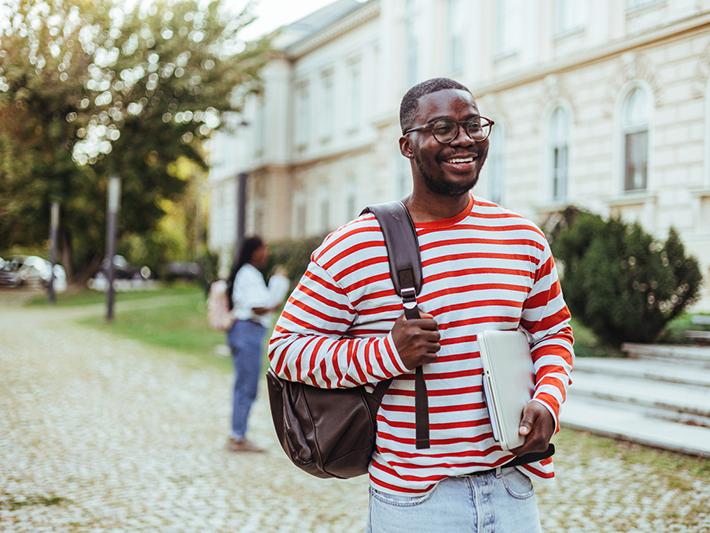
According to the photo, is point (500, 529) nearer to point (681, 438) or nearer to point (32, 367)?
point (681, 438)

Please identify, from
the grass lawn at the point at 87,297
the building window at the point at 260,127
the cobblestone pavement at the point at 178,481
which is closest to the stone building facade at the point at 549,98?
the building window at the point at 260,127

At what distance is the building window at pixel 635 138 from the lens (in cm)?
1878

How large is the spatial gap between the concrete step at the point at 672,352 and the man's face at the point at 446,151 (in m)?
9.23

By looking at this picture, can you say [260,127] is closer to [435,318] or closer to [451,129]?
[451,129]

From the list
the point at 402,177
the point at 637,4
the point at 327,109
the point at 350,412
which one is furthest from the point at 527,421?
the point at 327,109

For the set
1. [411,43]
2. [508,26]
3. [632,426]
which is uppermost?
[411,43]

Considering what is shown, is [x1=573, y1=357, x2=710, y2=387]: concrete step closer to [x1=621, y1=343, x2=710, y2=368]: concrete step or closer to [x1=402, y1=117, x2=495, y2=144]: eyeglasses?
[x1=621, y1=343, x2=710, y2=368]: concrete step

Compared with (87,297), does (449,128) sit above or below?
above

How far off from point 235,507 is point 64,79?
25.6 metres

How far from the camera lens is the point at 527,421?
2.44 m

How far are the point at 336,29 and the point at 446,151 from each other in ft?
116

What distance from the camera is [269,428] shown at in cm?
953

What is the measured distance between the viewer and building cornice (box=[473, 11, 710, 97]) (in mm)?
16953

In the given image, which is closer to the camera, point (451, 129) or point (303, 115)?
point (451, 129)
